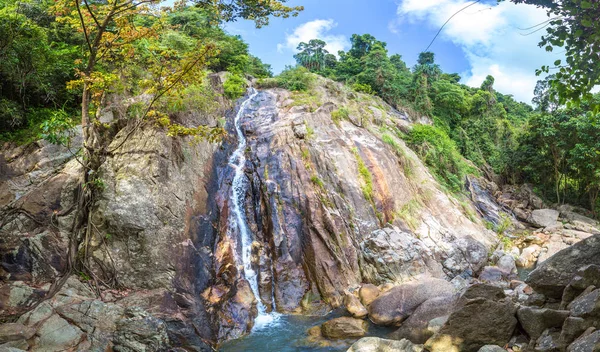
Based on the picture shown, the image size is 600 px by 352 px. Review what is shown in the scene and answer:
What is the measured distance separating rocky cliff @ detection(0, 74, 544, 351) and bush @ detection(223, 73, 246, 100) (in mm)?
2270

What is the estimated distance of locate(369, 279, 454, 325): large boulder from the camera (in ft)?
34.4

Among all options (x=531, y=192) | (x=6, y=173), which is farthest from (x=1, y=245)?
(x=531, y=192)

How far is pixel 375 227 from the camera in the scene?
15.2 m

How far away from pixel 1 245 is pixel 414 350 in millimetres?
10365

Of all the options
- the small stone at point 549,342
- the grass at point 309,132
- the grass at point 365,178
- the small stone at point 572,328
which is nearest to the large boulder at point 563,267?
the small stone at point 549,342

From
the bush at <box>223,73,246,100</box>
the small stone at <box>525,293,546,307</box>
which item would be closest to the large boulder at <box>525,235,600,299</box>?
the small stone at <box>525,293,546,307</box>

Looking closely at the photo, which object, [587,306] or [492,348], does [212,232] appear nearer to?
[492,348]

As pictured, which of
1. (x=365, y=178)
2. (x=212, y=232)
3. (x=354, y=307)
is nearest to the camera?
(x=354, y=307)

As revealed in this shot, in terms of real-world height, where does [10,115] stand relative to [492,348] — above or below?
above

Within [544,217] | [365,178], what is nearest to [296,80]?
[365,178]

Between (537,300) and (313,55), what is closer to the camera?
(537,300)

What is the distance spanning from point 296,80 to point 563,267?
2204 centimetres

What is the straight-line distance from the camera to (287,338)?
32.0 feet

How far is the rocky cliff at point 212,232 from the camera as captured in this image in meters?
8.22
